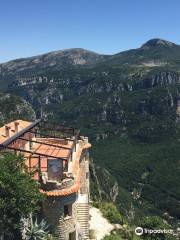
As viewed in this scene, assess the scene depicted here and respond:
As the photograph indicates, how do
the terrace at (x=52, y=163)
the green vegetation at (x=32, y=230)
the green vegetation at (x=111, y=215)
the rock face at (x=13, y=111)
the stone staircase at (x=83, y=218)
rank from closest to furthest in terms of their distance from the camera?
1. the green vegetation at (x=32, y=230)
2. the terrace at (x=52, y=163)
3. the stone staircase at (x=83, y=218)
4. the green vegetation at (x=111, y=215)
5. the rock face at (x=13, y=111)

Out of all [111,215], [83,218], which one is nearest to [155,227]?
[111,215]

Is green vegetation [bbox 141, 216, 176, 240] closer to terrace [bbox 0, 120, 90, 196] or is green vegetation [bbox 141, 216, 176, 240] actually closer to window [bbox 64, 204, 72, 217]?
terrace [bbox 0, 120, 90, 196]

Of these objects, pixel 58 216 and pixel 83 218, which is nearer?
pixel 58 216

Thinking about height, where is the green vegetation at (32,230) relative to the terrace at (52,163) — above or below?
below

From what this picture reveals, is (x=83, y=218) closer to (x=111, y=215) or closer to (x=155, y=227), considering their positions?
(x=111, y=215)

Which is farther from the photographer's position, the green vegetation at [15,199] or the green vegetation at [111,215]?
the green vegetation at [111,215]

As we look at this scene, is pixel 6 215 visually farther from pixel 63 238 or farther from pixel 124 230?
pixel 124 230

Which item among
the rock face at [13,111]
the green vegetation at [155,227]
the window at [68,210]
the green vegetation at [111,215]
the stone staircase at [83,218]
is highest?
the window at [68,210]

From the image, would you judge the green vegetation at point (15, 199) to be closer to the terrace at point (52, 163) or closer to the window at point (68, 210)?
the terrace at point (52, 163)

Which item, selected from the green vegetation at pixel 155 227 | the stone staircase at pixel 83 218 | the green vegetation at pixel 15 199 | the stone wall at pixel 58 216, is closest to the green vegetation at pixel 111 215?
the green vegetation at pixel 155 227
